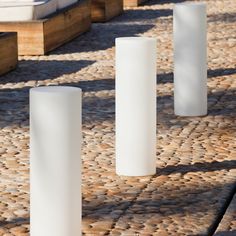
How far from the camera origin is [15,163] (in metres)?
9.09

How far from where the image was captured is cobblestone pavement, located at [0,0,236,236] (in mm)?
7477

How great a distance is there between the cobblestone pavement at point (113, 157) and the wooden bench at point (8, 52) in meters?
0.12

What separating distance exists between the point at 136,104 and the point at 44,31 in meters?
6.66

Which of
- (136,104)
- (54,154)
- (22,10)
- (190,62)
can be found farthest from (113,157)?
(22,10)

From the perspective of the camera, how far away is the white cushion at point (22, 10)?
15.3 m

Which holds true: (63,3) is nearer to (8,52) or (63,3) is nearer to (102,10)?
(102,10)

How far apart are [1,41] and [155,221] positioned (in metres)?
6.40

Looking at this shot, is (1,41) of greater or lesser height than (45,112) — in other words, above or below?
below

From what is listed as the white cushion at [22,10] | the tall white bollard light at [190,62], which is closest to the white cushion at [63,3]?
the white cushion at [22,10]

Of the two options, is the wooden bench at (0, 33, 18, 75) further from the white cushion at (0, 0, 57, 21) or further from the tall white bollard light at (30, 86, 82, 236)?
the tall white bollard light at (30, 86, 82, 236)

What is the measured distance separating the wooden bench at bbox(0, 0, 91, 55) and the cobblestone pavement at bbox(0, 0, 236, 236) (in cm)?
17

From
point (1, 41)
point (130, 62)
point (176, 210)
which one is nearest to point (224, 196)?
point (176, 210)

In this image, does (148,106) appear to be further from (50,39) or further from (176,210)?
(50,39)

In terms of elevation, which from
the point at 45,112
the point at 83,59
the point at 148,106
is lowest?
the point at 83,59
